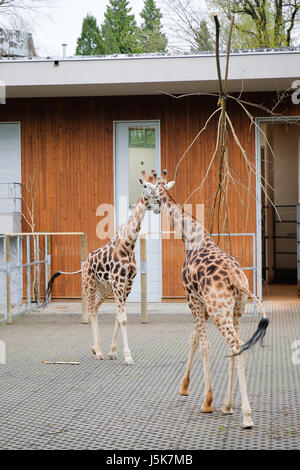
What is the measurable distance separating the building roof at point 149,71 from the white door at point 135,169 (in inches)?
37.8

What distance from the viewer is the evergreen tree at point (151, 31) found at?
114 ft

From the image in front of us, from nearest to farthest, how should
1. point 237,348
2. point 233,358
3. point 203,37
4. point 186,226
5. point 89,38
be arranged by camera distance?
point 237,348 < point 233,358 < point 186,226 < point 203,37 < point 89,38

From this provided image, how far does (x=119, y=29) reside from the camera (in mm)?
45438

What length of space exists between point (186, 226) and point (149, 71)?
5.20 m

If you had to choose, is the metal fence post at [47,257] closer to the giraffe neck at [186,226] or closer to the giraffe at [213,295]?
the giraffe neck at [186,226]

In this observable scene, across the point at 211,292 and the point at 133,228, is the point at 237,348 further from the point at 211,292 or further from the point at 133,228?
the point at 133,228

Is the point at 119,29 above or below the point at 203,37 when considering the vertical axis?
above

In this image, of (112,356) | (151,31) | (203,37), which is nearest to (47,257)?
(112,356)

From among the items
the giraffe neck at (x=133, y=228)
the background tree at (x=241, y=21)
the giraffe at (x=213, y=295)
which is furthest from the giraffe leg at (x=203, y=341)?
the background tree at (x=241, y=21)

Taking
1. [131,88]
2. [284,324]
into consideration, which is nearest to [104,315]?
[284,324]

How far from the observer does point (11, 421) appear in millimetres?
4996

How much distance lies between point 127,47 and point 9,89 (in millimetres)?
32998

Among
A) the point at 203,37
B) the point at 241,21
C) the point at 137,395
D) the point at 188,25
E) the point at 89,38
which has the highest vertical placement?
the point at 89,38

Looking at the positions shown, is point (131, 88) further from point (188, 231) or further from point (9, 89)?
point (188, 231)
